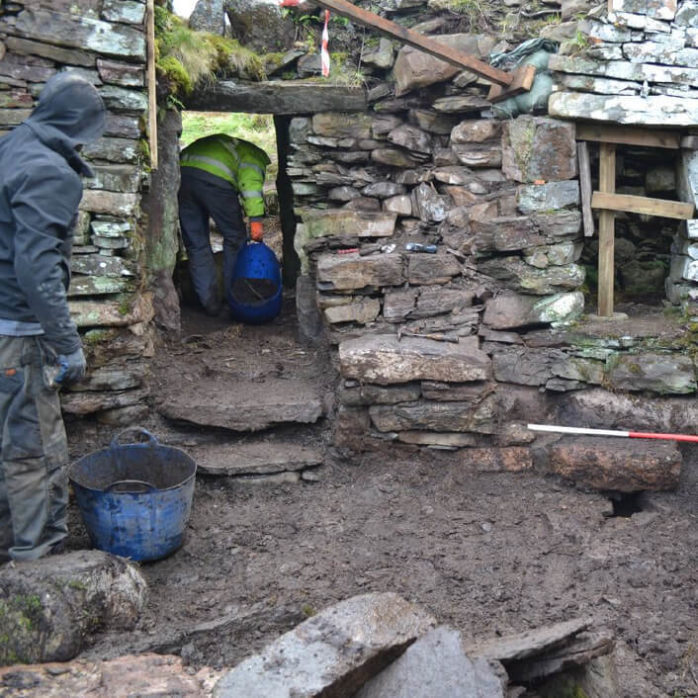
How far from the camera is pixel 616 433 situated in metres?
5.41

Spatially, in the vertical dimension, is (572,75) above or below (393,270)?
above

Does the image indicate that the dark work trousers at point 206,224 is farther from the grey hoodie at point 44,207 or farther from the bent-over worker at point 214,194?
the grey hoodie at point 44,207

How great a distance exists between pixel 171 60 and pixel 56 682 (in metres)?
4.31

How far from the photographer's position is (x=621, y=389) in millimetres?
5621

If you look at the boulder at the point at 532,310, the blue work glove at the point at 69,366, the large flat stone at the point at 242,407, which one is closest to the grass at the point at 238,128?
the large flat stone at the point at 242,407

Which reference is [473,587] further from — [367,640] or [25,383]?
[25,383]

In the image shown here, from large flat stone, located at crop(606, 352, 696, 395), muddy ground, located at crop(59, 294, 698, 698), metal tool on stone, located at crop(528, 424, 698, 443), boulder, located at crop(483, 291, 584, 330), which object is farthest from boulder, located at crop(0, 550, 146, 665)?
large flat stone, located at crop(606, 352, 696, 395)

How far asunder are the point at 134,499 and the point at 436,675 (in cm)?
196

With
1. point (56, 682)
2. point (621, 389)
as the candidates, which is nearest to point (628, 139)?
point (621, 389)

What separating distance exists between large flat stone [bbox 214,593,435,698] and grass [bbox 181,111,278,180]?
8.05 m

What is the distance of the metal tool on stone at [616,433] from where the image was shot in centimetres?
534

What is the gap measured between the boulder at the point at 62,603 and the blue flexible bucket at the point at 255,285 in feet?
11.7

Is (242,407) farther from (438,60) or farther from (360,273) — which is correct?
(438,60)

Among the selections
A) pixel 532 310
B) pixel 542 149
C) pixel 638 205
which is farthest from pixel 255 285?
pixel 638 205
